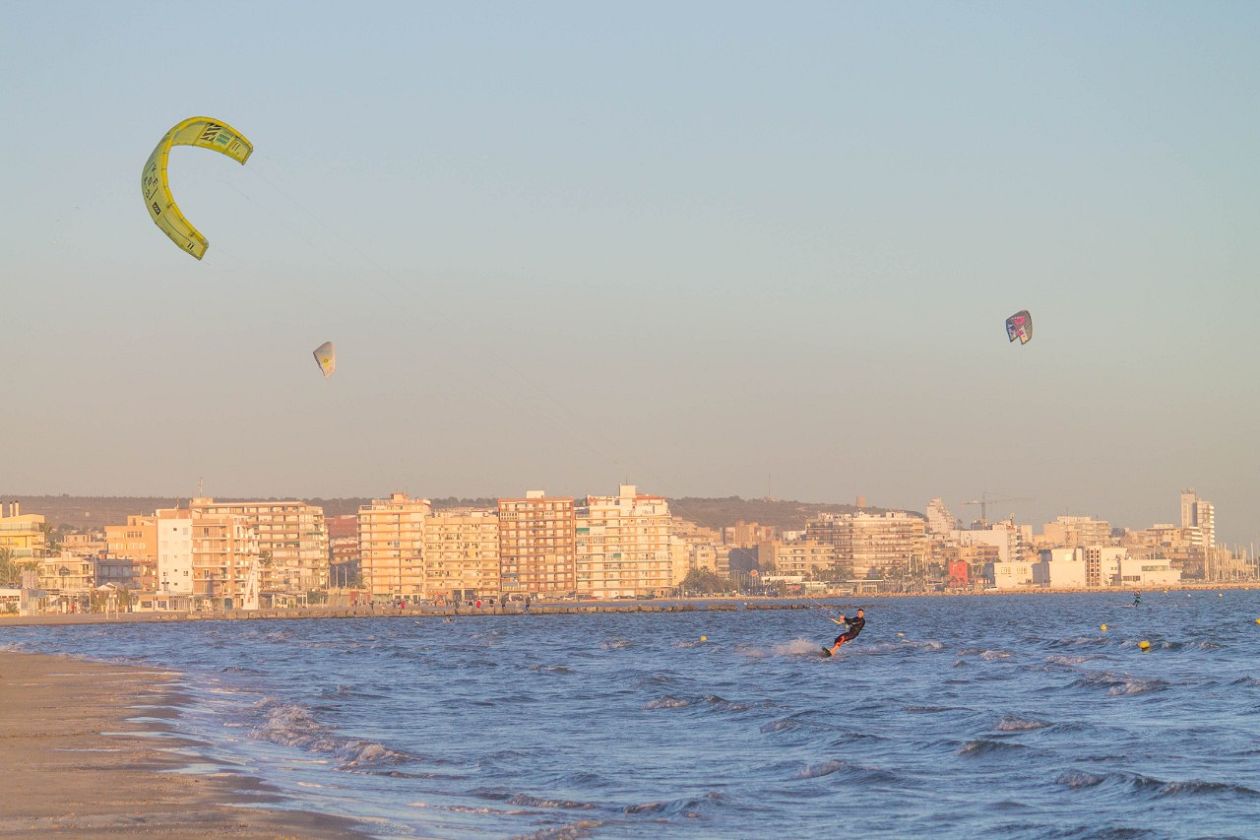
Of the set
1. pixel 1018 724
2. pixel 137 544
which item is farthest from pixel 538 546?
pixel 1018 724

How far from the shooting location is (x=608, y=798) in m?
17.3

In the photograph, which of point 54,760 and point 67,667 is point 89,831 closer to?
point 54,760

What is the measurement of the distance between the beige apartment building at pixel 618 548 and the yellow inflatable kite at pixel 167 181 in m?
152

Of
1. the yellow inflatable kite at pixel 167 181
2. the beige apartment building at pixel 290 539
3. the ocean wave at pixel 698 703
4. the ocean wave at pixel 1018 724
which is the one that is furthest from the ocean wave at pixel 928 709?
the beige apartment building at pixel 290 539

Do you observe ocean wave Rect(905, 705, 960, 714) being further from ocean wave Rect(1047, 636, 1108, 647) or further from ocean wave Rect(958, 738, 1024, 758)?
ocean wave Rect(1047, 636, 1108, 647)

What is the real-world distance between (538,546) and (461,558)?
9.27 metres

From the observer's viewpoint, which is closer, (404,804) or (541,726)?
(404,804)

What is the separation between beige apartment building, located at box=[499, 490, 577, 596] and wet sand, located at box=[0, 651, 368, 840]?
156598 millimetres

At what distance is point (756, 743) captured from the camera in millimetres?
23109

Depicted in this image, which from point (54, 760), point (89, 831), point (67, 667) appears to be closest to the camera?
point (89, 831)

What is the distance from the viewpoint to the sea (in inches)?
627

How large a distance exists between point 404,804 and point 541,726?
963 cm

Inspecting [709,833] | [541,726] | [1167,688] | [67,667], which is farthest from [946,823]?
[67,667]

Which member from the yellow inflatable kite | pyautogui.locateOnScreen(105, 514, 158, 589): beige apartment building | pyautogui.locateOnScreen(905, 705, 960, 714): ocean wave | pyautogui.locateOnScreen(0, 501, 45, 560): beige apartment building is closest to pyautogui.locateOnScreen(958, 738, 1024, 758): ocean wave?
pyautogui.locateOnScreen(905, 705, 960, 714): ocean wave
